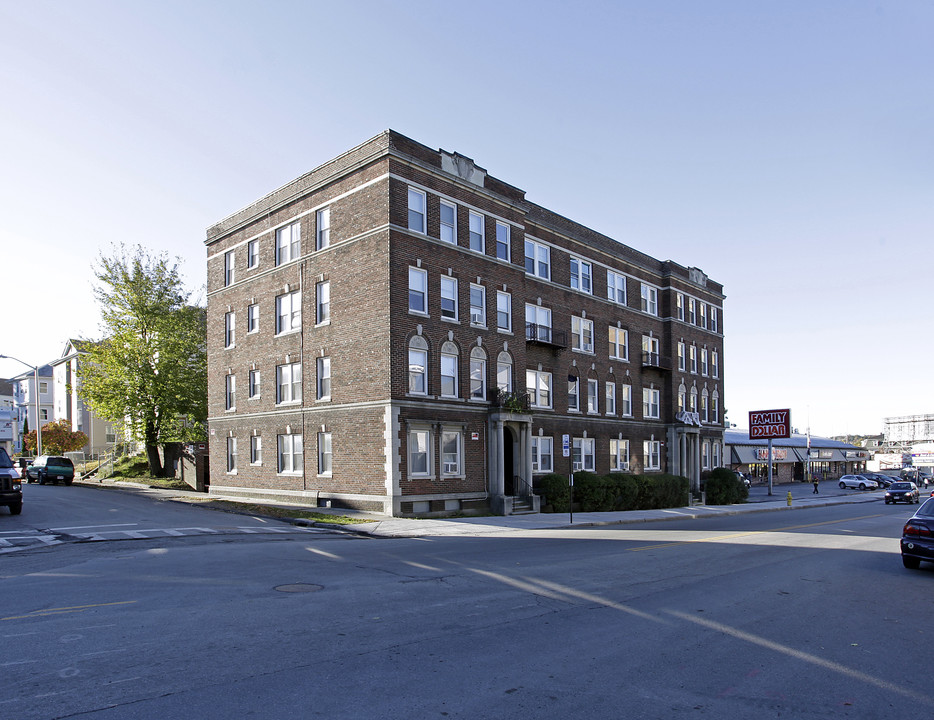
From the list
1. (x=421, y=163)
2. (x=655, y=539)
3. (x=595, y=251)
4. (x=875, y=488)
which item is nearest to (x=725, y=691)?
(x=655, y=539)

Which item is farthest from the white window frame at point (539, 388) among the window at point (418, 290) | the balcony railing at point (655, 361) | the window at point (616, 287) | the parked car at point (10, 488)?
the parked car at point (10, 488)

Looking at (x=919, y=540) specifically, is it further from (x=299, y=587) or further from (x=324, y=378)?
(x=324, y=378)

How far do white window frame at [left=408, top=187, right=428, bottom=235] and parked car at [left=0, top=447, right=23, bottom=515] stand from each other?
15.9m

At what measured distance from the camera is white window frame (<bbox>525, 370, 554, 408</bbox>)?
33906 millimetres

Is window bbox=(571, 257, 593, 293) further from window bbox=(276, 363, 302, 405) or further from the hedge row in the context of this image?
window bbox=(276, 363, 302, 405)

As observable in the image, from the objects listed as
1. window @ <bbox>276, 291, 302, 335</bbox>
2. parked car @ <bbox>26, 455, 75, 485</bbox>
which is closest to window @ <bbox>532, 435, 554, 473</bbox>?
window @ <bbox>276, 291, 302, 335</bbox>

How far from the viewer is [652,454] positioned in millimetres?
43562

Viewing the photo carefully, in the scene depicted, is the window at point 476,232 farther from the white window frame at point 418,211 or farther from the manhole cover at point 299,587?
the manhole cover at point 299,587

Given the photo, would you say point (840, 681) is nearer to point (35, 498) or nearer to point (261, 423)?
point (261, 423)

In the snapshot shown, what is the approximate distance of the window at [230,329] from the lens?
34938mm

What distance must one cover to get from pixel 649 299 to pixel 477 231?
62.2ft

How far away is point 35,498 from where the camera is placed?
96.2 feet

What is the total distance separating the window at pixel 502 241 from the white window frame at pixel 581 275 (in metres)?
7.37

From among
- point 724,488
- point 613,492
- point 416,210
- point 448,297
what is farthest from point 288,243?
point 724,488
